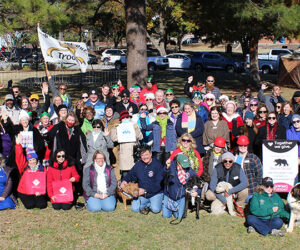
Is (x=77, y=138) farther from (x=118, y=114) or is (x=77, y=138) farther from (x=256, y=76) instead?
(x=256, y=76)

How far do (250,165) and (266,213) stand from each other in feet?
3.97

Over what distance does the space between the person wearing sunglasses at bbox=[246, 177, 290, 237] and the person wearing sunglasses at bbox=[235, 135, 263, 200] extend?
901 millimetres

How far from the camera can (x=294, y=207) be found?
6.36m

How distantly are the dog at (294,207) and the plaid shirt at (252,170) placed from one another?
864 millimetres

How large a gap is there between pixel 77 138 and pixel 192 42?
69872 mm

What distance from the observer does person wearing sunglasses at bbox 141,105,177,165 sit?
7.91 m

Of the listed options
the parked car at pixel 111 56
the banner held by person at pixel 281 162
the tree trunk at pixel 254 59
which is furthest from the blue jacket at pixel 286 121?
the parked car at pixel 111 56

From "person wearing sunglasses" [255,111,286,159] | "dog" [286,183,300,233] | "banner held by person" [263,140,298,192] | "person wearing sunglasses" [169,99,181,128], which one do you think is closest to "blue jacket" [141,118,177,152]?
"person wearing sunglasses" [169,99,181,128]

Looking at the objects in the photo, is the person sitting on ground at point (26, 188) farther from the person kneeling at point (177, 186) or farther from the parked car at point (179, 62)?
the parked car at point (179, 62)

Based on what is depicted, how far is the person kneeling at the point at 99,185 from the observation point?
7.13 meters

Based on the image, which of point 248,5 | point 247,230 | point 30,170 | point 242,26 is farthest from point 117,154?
point 242,26

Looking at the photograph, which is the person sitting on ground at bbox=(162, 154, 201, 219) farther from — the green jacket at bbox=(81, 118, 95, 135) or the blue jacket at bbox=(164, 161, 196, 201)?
the green jacket at bbox=(81, 118, 95, 135)

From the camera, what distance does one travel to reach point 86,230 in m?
6.37

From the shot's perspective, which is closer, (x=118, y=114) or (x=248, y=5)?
(x=118, y=114)
